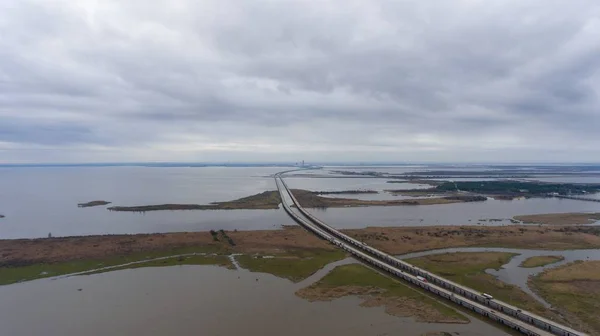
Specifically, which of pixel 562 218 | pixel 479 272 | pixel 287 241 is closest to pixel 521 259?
pixel 479 272

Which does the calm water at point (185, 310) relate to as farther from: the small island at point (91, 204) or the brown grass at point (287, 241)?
the small island at point (91, 204)

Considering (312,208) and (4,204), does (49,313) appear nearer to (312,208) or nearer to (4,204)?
(312,208)

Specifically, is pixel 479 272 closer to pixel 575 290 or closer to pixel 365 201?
pixel 575 290

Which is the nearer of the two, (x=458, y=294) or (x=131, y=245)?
(x=458, y=294)

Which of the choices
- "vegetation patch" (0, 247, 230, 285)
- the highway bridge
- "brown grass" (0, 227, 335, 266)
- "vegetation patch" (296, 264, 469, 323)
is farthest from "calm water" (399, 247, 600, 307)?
"vegetation patch" (0, 247, 230, 285)

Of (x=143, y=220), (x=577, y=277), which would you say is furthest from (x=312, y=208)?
(x=577, y=277)

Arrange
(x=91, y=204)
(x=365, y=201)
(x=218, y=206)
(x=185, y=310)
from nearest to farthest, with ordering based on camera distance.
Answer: (x=185, y=310), (x=218, y=206), (x=91, y=204), (x=365, y=201)

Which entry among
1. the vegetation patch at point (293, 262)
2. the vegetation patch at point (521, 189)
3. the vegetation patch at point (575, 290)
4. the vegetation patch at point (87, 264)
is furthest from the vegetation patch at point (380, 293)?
the vegetation patch at point (521, 189)
